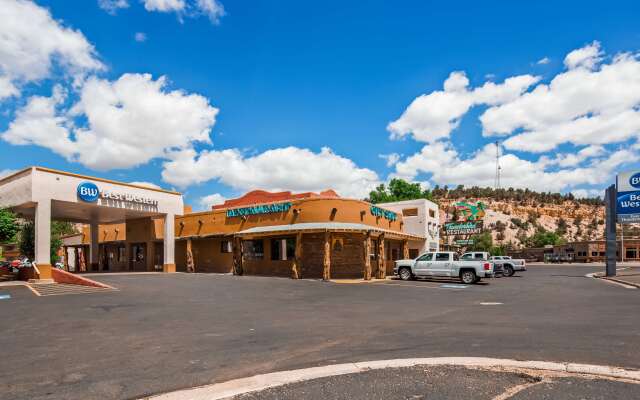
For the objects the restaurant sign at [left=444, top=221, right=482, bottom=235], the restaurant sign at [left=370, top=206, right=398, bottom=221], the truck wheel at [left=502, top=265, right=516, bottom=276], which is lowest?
the truck wheel at [left=502, top=265, right=516, bottom=276]

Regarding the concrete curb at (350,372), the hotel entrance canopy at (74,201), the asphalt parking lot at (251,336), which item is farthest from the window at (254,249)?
the concrete curb at (350,372)

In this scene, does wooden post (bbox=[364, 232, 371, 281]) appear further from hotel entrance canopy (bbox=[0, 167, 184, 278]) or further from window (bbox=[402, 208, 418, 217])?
window (bbox=[402, 208, 418, 217])

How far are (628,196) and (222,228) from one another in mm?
29887

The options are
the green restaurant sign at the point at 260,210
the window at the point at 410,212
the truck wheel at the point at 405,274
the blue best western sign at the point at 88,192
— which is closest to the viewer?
the truck wheel at the point at 405,274

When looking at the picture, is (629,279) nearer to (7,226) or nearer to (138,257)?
(7,226)

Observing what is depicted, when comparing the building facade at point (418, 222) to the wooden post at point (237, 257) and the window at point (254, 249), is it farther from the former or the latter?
the wooden post at point (237, 257)

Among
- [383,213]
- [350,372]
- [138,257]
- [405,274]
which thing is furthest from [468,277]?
[138,257]

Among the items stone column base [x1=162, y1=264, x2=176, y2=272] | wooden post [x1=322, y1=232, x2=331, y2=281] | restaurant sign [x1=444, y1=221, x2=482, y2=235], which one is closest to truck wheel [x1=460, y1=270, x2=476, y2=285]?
wooden post [x1=322, y1=232, x2=331, y2=281]

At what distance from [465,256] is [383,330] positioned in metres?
25.2

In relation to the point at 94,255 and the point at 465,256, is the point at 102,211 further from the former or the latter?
the point at 465,256

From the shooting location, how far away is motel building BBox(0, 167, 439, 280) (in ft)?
89.5

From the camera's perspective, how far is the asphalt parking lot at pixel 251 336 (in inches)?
251

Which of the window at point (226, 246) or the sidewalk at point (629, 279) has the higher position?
the window at point (226, 246)

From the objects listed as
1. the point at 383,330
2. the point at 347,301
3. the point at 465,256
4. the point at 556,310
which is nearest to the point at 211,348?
the point at 383,330
